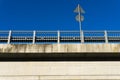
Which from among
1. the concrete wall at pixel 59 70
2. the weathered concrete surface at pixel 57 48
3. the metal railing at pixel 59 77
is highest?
the weathered concrete surface at pixel 57 48

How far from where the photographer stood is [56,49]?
34.8 ft

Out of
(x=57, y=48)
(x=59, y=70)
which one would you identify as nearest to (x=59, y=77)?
(x=59, y=70)

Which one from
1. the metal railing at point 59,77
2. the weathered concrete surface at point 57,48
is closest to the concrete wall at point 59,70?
the metal railing at point 59,77

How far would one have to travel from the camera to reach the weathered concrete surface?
1060 cm

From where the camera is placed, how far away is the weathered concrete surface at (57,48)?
1060cm

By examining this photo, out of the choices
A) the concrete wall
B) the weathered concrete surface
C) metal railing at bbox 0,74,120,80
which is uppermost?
the weathered concrete surface

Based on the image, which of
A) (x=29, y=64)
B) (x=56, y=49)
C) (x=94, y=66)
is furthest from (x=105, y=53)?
(x=29, y=64)

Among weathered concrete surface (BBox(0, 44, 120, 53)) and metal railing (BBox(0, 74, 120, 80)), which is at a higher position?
→ weathered concrete surface (BBox(0, 44, 120, 53))

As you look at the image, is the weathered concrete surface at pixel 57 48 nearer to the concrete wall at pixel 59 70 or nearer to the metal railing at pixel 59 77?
the concrete wall at pixel 59 70

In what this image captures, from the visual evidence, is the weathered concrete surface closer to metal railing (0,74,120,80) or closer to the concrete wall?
the concrete wall

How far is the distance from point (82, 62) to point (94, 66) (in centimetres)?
64

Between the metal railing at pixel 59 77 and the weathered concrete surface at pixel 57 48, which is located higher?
the weathered concrete surface at pixel 57 48

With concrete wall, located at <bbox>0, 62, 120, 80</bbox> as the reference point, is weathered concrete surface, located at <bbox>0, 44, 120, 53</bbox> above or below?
above

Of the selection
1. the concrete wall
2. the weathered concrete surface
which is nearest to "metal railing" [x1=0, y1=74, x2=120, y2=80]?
the concrete wall
